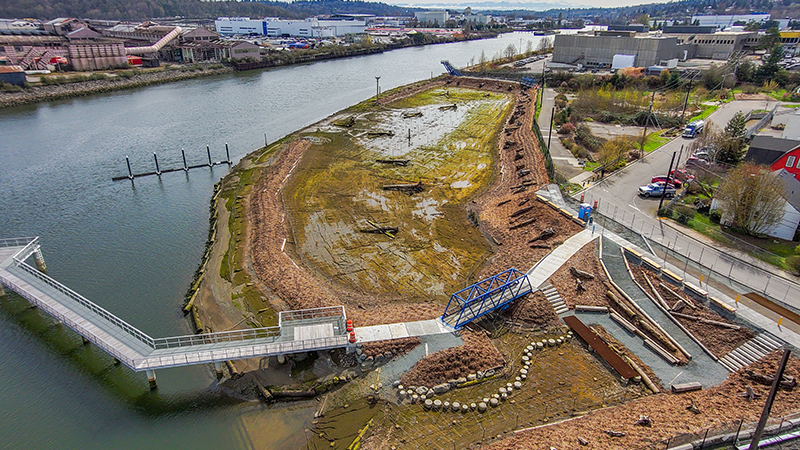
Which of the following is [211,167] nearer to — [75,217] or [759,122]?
[75,217]

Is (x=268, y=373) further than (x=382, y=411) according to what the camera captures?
Yes

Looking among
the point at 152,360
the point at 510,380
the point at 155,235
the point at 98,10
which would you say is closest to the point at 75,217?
the point at 155,235

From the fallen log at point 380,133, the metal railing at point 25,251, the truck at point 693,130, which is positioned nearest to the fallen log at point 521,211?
the fallen log at point 380,133

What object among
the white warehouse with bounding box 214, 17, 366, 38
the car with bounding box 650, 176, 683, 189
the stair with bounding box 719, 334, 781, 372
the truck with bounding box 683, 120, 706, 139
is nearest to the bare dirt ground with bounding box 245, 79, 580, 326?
the car with bounding box 650, 176, 683, 189

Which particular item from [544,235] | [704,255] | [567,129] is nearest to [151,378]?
[544,235]

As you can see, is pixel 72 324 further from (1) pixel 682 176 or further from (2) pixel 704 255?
(1) pixel 682 176

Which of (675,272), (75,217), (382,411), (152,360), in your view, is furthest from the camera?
(75,217)
